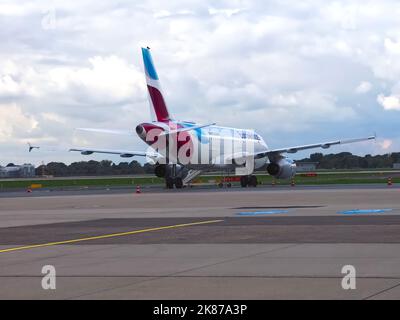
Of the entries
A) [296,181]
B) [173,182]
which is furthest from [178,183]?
[296,181]

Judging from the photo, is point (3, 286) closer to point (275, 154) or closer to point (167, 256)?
point (167, 256)

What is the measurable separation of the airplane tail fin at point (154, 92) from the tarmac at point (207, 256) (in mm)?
33399

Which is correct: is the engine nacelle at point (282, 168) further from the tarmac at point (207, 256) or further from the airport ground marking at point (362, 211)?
the tarmac at point (207, 256)

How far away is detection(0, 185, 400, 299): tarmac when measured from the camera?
11.3 m

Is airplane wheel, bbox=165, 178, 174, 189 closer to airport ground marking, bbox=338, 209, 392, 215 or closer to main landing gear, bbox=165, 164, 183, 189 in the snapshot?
main landing gear, bbox=165, 164, 183, 189

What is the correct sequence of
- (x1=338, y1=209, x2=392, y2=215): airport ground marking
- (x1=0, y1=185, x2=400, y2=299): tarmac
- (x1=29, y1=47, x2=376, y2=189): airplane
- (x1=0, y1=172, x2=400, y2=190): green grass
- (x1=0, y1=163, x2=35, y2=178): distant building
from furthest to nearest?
(x1=0, y1=163, x2=35, y2=178): distant building < (x1=0, y1=172, x2=400, y2=190): green grass < (x1=29, y1=47, x2=376, y2=189): airplane < (x1=338, y1=209, x2=392, y2=215): airport ground marking < (x1=0, y1=185, x2=400, y2=299): tarmac

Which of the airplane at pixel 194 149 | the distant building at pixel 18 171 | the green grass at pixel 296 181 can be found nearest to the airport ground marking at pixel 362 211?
the airplane at pixel 194 149

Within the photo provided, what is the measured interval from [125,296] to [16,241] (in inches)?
369

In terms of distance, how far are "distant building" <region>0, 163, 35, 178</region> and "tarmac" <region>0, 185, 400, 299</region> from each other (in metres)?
142

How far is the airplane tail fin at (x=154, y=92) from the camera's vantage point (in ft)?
197

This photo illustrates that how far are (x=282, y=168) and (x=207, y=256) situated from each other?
51.3 m

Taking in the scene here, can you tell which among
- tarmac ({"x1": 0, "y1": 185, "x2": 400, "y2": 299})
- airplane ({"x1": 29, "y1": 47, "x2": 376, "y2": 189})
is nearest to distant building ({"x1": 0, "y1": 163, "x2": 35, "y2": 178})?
airplane ({"x1": 29, "y1": 47, "x2": 376, "y2": 189})

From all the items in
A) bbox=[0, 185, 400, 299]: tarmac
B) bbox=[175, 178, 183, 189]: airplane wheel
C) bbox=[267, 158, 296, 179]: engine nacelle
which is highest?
bbox=[267, 158, 296, 179]: engine nacelle
